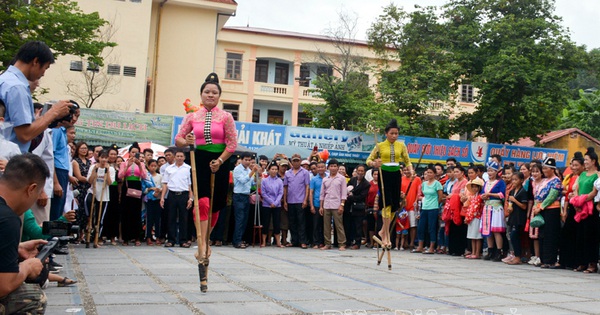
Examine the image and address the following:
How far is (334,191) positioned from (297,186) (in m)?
0.87

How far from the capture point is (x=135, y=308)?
19.1 feet

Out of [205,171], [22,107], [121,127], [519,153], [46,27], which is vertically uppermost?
[46,27]

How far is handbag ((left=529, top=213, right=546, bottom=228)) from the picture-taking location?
12.1 meters

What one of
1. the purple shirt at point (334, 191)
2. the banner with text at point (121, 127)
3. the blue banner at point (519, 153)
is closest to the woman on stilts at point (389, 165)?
the purple shirt at point (334, 191)

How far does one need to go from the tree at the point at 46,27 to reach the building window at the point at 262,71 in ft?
64.4

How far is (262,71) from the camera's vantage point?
4419 cm

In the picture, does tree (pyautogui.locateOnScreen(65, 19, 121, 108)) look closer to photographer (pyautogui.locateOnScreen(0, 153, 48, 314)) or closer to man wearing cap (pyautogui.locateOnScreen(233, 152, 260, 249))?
man wearing cap (pyautogui.locateOnScreen(233, 152, 260, 249))

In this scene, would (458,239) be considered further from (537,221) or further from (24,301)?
(24,301)

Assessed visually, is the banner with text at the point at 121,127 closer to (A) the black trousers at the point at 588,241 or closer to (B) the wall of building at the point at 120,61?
(B) the wall of building at the point at 120,61

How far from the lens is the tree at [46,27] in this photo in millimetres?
20750

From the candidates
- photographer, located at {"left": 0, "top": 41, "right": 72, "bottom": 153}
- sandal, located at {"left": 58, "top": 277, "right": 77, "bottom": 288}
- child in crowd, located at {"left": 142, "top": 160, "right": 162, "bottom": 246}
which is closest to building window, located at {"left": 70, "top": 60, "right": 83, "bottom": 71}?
child in crowd, located at {"left": 142, "top": 160, "right": 162, "bottom": 246}

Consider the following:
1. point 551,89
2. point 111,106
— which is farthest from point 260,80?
point 551,89

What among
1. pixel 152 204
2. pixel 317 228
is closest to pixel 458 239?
pixel 317 228

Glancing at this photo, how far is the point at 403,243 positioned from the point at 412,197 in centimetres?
118
